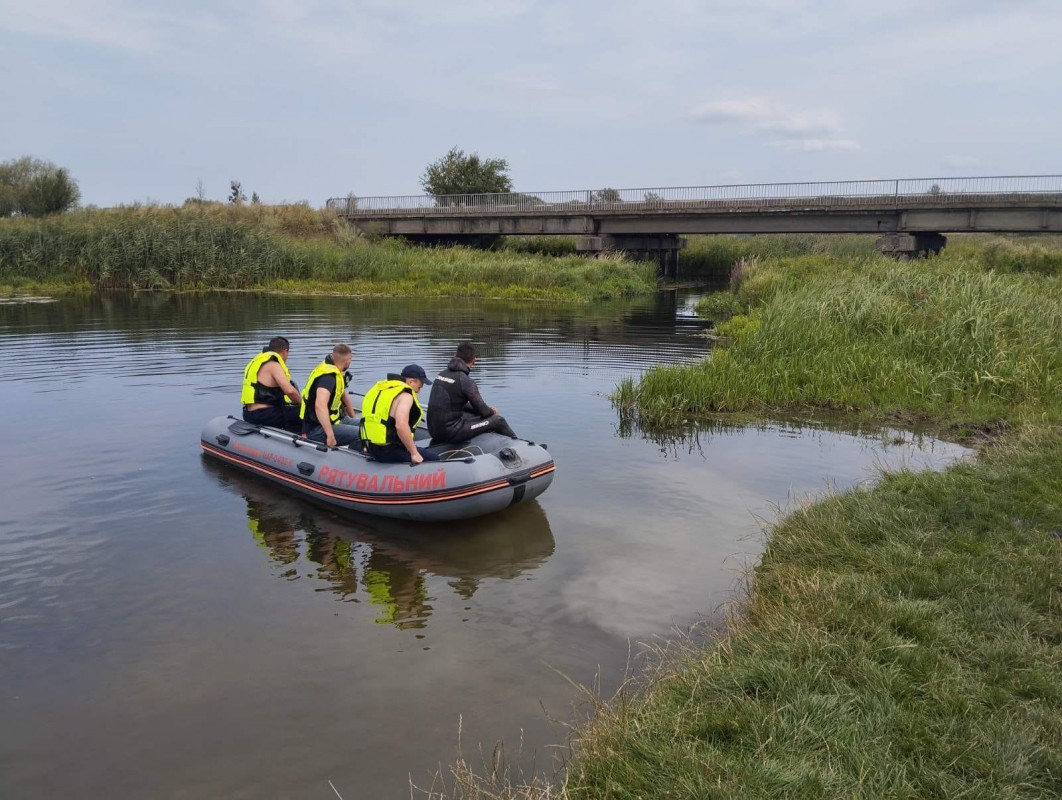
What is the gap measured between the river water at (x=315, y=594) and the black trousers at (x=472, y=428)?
36.1 inches

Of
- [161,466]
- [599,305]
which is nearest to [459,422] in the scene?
[161,466]

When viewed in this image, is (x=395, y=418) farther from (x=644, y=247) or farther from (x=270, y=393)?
(x=644, y=247)

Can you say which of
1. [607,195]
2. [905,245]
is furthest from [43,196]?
[905,245]

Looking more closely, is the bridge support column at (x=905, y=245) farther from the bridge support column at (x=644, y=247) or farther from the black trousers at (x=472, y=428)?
the black trousers at (x=472, y=428)

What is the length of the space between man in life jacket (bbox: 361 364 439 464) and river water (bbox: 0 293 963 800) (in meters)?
0.75

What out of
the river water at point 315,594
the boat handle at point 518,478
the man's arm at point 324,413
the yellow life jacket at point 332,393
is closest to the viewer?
the river water at point 315,594

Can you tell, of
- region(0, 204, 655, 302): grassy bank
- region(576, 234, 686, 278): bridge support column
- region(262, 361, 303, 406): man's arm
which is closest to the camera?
region(262, 361, 303, 406): man's arm

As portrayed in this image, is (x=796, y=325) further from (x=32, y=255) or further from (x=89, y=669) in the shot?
(x=32, y=255)

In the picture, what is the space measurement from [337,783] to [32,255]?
37446 millimetres

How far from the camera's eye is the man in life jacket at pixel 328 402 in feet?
31.1

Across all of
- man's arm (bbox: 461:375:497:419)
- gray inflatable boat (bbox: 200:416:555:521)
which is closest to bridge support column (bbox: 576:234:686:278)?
Answer: man's arm (bbox: 461:375:497:419)

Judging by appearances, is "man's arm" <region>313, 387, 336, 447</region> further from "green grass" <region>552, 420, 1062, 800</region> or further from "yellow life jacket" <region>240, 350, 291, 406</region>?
"green grass" <region>552, 420, 1062, 800</region>

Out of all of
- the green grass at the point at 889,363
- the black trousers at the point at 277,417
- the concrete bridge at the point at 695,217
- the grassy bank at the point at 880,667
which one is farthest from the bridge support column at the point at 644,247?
the black trousers at the point at 277,417

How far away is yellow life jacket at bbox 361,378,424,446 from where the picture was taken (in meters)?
8.48
